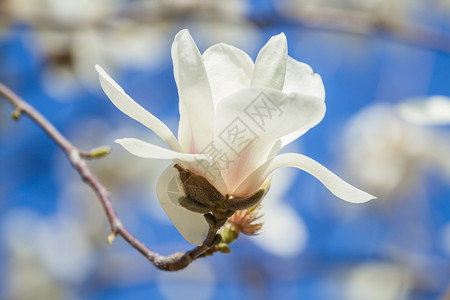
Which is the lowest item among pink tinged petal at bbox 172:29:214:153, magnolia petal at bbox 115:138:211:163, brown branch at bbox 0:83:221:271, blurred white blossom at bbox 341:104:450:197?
brown branch at bbox 0:83:221:271

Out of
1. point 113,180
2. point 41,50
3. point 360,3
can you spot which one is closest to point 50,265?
point 113,180

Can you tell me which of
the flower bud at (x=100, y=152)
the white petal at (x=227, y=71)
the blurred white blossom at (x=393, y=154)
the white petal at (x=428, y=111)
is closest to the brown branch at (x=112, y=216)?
the flower bud at (x=100, y=152)

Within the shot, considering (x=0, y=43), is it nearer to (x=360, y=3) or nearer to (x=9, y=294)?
(x=9, y=294)

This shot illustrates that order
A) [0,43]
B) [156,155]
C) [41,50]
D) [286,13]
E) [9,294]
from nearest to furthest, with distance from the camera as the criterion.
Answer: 1. [156,155]
2. [286,13]
3. [0,43]
4. [41,50]
5. [9,294]

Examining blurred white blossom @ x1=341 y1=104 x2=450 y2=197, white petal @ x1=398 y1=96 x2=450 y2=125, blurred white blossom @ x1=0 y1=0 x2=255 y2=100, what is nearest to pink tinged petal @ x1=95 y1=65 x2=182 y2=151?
white petal @ x1=398 y1=96 x2=450 y2=125

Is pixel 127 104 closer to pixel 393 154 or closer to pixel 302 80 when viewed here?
pixel 302 80

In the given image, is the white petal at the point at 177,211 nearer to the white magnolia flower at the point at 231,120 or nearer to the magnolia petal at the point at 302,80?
the white magnolia flower at the point at 231,120

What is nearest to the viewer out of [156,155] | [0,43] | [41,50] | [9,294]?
[156,155]

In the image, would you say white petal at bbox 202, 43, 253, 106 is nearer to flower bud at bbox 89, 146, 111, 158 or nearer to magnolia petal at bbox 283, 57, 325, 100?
magnolia petal at bbox 283, 57, 325, 100
